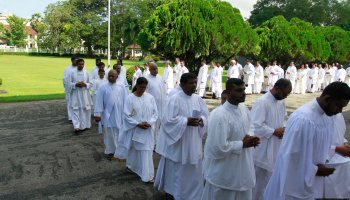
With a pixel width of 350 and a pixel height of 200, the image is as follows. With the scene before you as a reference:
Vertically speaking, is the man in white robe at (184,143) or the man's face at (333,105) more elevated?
the man's face at (333,105)

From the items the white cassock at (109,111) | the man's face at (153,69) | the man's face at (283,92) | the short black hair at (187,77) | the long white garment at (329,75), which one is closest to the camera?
the man's face at (283,92)

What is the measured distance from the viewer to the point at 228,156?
4.14 metres

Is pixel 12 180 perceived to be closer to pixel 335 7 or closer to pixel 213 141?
pixel 213 141

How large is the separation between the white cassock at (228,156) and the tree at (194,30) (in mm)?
14880

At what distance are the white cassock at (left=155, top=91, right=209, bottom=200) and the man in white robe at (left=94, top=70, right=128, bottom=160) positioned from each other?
275 cm

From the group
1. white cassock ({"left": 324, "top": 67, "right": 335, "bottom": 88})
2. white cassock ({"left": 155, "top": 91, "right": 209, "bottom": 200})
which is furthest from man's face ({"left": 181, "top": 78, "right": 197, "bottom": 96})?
white cassock ({"left": 324, "top": 67, "right": 335, "bottom": 88})

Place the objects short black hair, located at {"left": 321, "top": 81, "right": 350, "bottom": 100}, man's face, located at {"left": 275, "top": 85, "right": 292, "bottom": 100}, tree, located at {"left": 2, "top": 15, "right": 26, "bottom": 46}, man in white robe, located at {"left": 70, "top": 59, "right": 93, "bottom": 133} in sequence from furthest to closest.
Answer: tree, located at {"left": 2, "top": 15, "right": 26, "bottom": 46} → man in white robe, located at {"left": 70, "top": 59, "right": 93, "bottom": 133} → man's face, located at {"left": 275, "top": 85, "right": 292, "bottom": 100} → short black hair, located at {"left": 321, "top": 81, "right": 350, "bottom": 100}

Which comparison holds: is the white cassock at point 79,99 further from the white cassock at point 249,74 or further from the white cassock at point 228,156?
the white cassock at point 249,74

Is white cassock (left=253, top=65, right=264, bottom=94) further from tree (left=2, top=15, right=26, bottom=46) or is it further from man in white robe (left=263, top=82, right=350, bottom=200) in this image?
tree (left=2, top=15, right=26, bottom=46)

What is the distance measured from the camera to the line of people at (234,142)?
138 inches

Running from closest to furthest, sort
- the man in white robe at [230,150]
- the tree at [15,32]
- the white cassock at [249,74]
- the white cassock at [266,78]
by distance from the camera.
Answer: the man in white robe at [230,150], the white cassock at [249,74], the white cassock at [266,78], the tree at [15,32]

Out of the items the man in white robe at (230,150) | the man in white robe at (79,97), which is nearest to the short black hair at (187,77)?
the man in white robe at (230,150)

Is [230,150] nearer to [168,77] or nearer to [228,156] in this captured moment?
[228,156]

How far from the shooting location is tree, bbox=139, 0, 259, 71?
18891mm
